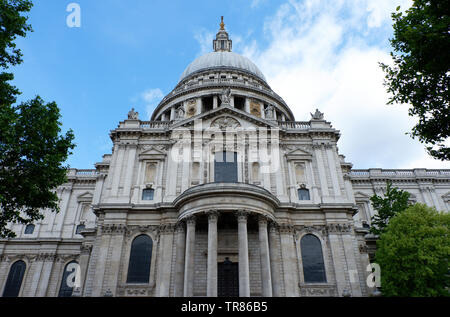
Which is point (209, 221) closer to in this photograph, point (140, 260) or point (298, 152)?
point (140, 260)

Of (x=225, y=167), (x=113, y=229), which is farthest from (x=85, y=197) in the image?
(x=225, y=167)

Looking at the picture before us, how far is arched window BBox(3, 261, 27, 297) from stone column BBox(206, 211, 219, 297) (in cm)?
2718

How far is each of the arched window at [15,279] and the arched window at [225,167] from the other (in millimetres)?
26800

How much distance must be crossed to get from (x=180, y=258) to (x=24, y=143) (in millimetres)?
13644

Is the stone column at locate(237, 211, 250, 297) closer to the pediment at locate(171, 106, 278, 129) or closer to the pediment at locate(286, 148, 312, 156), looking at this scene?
the pediment at locate(286, 148, 312, 156)

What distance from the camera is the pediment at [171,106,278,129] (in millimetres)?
31766

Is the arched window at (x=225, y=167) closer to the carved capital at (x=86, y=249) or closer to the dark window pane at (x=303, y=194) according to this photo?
the dark window pane at (x=303, y=194)

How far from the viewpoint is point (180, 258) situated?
81.3 ft

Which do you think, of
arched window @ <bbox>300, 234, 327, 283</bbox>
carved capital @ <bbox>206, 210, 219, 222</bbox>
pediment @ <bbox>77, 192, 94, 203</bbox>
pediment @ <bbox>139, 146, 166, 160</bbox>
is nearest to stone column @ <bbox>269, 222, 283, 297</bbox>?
arched window @ <bbox>300, 234, 327, 283</bbox>

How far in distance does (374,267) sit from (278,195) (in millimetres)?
10203

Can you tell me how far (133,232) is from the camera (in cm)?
2708
